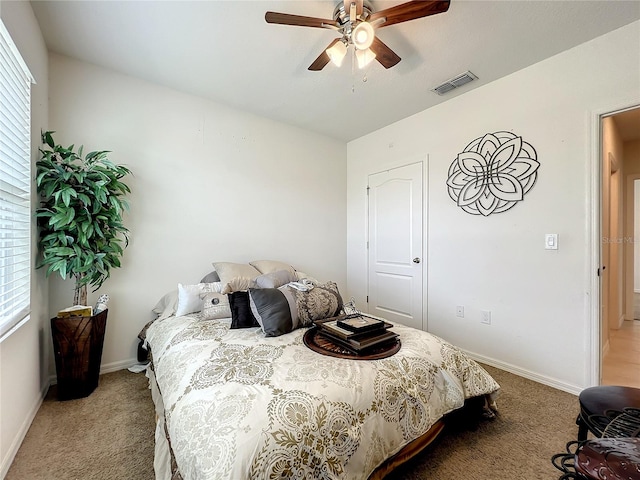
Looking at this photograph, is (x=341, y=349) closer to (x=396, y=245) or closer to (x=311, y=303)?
(x=311, y=303)

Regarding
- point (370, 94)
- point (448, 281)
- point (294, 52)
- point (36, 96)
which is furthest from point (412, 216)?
point (36, 96)

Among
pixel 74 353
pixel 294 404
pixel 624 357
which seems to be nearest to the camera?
pixel 294 404

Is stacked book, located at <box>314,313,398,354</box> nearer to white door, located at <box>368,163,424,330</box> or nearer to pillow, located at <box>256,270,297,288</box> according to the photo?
pillow, located at <box>256,270,297,288</box>

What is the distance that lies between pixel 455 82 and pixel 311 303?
94.3 inches

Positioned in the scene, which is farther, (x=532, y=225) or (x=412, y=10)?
(x=532, y=225)

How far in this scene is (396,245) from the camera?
3.44m

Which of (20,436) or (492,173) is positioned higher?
(492,173)

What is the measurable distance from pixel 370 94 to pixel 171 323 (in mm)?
2723

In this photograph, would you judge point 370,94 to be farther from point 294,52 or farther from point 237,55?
point 237,55

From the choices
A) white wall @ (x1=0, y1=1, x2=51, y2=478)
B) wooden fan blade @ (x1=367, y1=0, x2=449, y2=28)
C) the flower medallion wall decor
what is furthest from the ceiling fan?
white wall @ (x1=0, y1=1, x2=51, y2=478)

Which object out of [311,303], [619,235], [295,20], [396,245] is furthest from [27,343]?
[619,235]

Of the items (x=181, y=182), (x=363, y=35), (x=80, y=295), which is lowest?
(x=80, y=295)

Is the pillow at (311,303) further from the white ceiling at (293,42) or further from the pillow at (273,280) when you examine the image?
the white ceiling at (293,42)

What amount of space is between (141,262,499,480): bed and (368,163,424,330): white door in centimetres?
157
